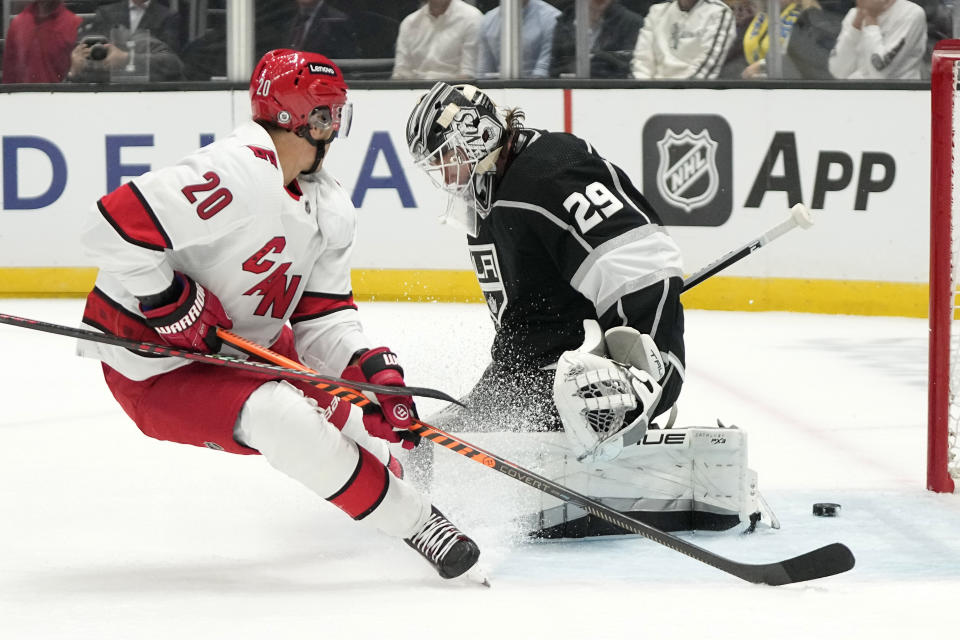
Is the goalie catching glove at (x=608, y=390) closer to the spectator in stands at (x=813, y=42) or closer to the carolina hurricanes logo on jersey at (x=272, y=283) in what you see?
the carolina hurricanes logo on jersey at (x=272, y=283)

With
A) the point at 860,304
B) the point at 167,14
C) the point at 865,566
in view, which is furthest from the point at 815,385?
the point at 167,14

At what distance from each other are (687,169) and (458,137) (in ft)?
10.4

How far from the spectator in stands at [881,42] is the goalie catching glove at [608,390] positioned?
3449mm

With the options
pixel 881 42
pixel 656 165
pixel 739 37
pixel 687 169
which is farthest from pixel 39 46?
pixel 881 42

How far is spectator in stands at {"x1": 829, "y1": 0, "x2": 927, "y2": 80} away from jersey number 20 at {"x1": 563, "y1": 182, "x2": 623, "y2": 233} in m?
3.30

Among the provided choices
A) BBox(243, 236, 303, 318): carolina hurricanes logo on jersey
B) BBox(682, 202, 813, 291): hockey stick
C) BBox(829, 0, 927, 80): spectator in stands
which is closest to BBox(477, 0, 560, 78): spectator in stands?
BBox(829, 0, 927, 80): spectator in stands

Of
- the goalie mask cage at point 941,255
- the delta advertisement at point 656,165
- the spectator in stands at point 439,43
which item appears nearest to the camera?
the goalie mask cage at point 941,255

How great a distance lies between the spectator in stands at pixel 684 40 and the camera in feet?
17.9

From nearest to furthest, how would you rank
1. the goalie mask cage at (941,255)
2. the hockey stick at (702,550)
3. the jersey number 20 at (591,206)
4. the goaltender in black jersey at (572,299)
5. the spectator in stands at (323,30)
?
1. the hockey stick at (702,550)
2. the goaltender in black jersey at (572,299)
3. the jersey number 20 at (591,206)
4. the goalie mask cage at (941,255)
5. the spectator in stands at (323,30)

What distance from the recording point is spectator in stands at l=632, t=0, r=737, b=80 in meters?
5.46

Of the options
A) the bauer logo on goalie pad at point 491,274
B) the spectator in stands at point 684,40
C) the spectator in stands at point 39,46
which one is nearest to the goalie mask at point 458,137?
the bauer logo on goalie pad at point 491,274

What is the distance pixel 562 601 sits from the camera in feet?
6.55

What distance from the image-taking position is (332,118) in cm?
228

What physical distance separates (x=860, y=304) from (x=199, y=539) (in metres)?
3.57
